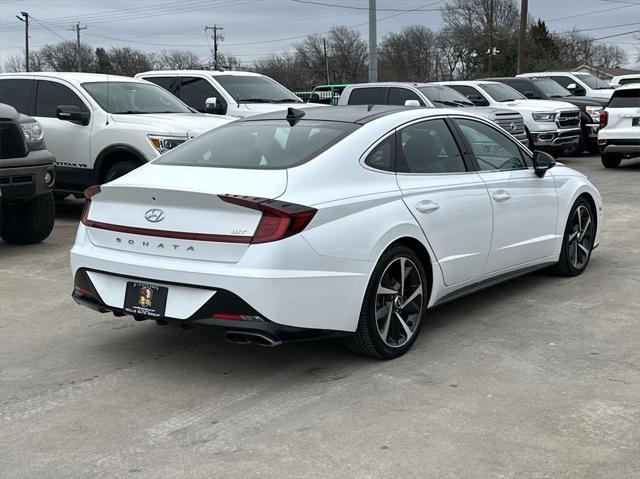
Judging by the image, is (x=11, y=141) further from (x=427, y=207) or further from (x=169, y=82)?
(x=169, y=82)

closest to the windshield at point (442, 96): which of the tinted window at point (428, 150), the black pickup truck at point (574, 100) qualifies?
the black pickup truck at point (574, 100)

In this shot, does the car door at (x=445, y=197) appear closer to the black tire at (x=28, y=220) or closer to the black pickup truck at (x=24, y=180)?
the black pickup truck at (x=24, y=180)

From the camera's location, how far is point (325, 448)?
3617 millimetres

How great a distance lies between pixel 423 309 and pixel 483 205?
3.24ft

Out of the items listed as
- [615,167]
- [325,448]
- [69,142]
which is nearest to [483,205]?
[325,448]

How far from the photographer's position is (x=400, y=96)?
15.4 m

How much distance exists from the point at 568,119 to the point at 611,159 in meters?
1.45

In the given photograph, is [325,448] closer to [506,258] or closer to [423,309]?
[423,309]

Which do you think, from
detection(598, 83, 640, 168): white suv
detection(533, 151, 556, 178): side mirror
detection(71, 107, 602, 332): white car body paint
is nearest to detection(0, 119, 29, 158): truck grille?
detection(71, 107, 602, 332): white car body paint

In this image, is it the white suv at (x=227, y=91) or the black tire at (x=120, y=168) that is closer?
the black tire at (x=120, y=168)

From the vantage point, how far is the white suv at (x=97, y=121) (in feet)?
32.2

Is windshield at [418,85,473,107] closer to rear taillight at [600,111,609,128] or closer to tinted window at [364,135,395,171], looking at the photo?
rear taillight at [600,111,609,128]

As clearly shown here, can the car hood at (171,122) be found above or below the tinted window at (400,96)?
below

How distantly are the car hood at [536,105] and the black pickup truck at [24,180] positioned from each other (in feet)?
37.6
